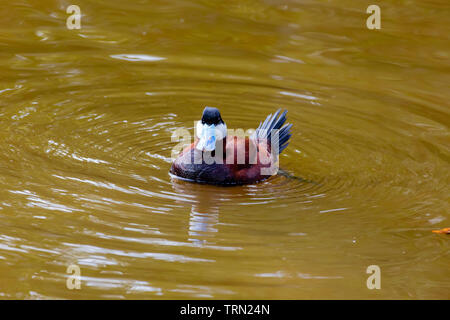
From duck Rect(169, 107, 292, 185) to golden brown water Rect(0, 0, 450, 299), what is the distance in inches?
4.4

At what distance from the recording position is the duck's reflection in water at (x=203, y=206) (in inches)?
223

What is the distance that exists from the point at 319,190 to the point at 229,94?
9.59 feet

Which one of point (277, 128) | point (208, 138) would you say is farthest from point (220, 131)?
point (277, 128)

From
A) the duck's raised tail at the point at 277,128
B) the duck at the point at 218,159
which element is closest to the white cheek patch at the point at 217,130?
the duck at the point at 218,159

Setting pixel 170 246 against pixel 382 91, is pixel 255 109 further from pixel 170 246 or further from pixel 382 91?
pixel 170 246

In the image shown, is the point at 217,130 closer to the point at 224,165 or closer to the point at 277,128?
the point at 224,165

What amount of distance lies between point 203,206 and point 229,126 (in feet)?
7.47

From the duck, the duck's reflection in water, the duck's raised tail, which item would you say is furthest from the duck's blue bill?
the duck's raised tail

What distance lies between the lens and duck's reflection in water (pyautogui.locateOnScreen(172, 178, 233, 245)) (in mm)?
5664

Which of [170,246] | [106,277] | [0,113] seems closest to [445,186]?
[170,246]

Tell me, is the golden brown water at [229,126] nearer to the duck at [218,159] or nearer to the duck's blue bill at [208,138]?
the duck at [218,159]

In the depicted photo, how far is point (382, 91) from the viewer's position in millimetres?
9180

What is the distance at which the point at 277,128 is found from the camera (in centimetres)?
762

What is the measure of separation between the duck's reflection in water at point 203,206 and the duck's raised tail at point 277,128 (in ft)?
3.33
